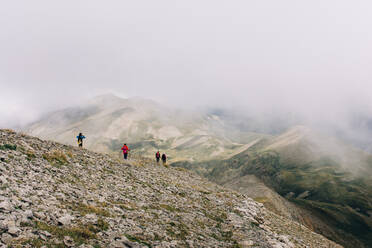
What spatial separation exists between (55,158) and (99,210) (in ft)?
29.8

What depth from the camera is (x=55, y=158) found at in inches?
861

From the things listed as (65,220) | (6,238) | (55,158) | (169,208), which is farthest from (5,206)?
(169,208)

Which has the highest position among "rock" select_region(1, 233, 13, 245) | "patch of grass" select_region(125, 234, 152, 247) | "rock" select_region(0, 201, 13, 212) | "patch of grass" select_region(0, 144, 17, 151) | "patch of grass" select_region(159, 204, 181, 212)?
"patch of grass" select_region(0, 144, 17, 151)

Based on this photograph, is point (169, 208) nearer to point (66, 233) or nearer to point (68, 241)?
point (66, 233)

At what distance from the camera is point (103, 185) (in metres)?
21.0

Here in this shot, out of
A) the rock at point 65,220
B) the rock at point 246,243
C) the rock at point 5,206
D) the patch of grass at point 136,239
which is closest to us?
the rock at point 5,206

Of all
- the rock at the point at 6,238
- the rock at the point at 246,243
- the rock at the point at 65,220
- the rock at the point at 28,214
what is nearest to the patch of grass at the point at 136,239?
the rock at the point at 65,220

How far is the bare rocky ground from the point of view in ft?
39.4

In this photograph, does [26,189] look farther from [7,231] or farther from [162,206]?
[162,206]

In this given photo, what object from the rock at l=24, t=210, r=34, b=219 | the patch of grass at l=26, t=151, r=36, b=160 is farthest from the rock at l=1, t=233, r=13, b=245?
the patch of grass at l=26, t=151, r=36, b=160

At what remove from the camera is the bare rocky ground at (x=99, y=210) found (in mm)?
12000

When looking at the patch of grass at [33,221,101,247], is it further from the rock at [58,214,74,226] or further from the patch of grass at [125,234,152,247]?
the patch of grass at [125,234,152,247]

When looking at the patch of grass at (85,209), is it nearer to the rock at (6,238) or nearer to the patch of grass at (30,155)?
the rock at (6,238)

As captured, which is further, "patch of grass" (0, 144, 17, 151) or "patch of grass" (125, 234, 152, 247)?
"patch of grass" (0, 144, 17, 151)
